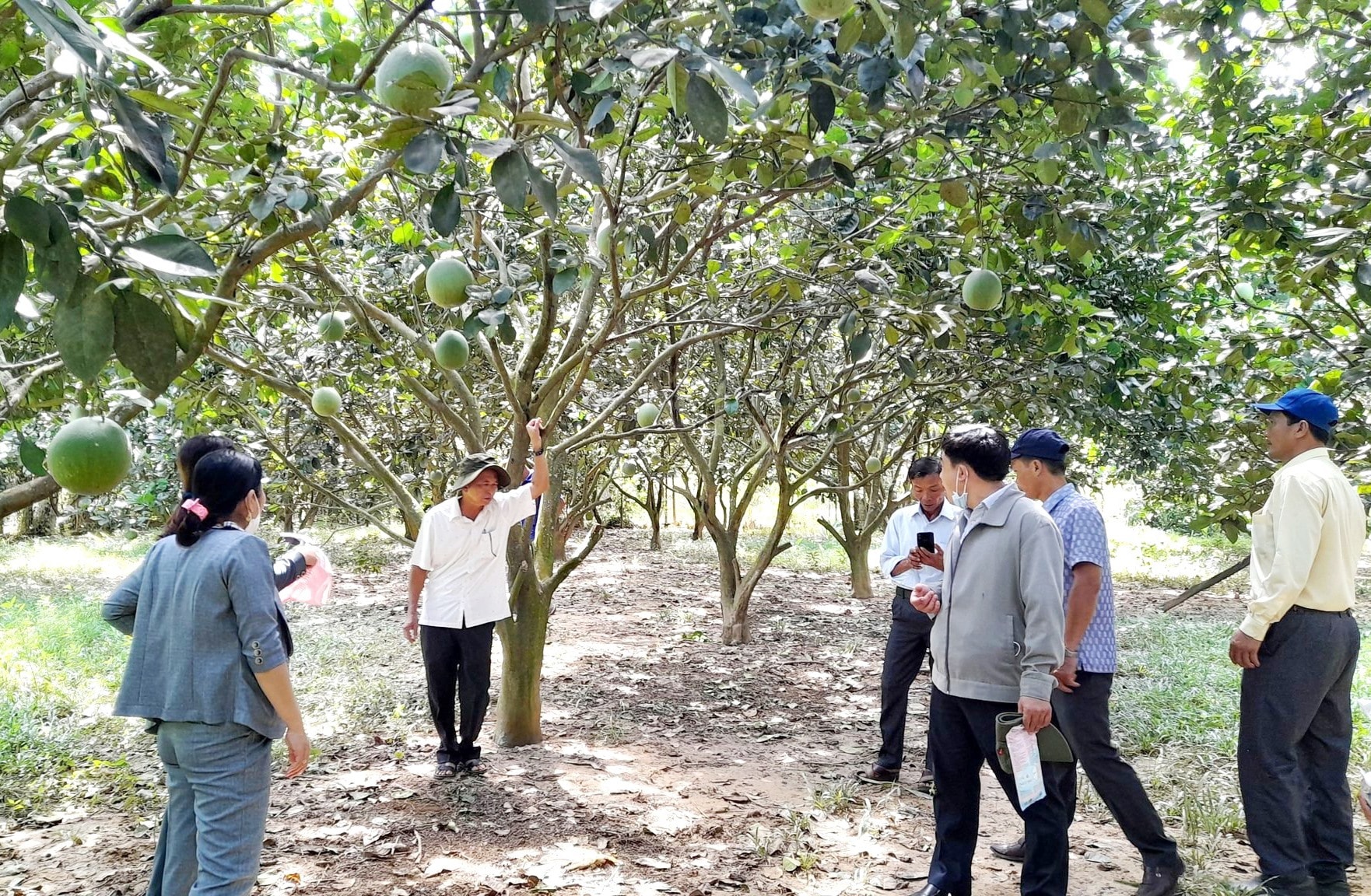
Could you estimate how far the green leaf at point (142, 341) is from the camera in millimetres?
1085

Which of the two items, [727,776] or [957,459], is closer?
[957,459]

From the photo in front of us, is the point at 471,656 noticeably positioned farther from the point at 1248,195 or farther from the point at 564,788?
the point at 1248,195

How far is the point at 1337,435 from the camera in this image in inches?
156

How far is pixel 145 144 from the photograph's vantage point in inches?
45.6

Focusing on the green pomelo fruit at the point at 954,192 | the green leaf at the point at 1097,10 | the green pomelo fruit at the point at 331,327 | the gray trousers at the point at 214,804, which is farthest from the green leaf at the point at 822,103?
Result: the green pomelo fruit at the point at 331,327

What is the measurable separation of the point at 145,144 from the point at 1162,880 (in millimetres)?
3591

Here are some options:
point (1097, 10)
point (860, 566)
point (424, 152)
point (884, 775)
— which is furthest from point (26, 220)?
point (860, 566)

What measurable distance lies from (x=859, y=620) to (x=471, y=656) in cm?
581

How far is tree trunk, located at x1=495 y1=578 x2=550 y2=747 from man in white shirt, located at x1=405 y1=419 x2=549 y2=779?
272 millimetres

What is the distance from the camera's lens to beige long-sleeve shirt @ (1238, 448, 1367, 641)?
116 inches

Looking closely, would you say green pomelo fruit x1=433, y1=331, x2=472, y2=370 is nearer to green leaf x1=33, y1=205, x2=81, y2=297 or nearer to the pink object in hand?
the pink object in hand

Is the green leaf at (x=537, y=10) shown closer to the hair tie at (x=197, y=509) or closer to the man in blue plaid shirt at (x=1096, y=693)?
the hair tie at (x=197, y=509)

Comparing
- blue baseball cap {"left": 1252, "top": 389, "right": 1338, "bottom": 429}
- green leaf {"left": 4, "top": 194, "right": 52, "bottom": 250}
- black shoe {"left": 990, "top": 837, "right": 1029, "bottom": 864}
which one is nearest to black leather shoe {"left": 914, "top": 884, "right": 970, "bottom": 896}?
black shoe {"left": 990, "top": 837, "right": 1029, "bottom": 864}

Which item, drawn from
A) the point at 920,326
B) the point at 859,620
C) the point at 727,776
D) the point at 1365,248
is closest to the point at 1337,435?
the point at 1365,248
